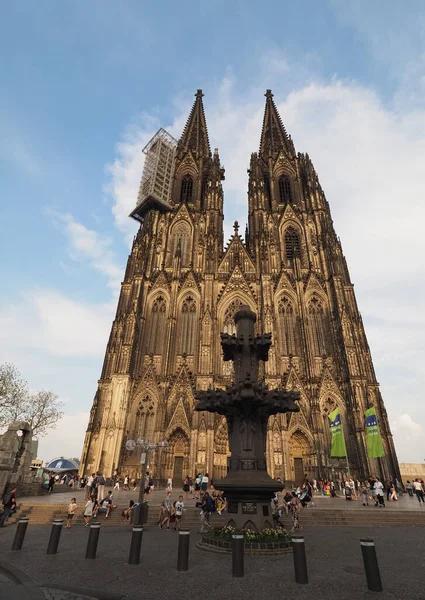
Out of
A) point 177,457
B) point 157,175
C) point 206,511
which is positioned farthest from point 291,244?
point 206,511

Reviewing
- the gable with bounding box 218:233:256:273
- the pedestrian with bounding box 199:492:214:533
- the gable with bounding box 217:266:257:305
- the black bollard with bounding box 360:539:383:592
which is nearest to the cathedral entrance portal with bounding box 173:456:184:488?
the gable with bounding box 217:266:257:305

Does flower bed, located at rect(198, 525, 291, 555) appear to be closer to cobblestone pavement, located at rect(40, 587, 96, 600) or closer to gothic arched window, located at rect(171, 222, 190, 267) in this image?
cobblestone pavement, located at rect(40, 587, 96, 600)

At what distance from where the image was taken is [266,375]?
27406 mm

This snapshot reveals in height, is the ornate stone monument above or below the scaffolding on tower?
below

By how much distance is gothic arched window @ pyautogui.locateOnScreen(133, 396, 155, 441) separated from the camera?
26.7 metres

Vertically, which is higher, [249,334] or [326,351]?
[326,351]

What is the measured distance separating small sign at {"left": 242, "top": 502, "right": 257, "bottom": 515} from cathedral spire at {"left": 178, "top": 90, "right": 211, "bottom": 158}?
43.9 metres

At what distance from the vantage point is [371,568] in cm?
535

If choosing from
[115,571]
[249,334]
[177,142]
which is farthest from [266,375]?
[177,142]

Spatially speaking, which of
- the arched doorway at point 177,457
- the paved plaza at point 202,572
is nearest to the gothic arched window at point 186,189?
the arched doorway at point 177,457

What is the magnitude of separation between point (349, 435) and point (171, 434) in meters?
13.8

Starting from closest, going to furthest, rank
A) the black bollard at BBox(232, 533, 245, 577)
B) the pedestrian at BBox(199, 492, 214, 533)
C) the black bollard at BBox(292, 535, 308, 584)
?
the black bollard at BBox(292, 535, 308, 584) → the black bollard at BBox(232, 533, 245, 577) → the pedestrian at BBox(199, 492, 214, 533)

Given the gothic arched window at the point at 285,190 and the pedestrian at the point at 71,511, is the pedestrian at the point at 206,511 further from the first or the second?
the gothic arched window at the point at 285,190

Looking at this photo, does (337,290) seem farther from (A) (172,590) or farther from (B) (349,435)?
(A) (172,590)
